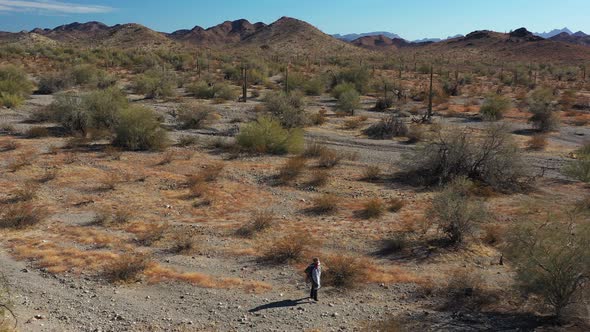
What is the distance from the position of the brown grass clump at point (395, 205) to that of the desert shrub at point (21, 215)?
10.7 meters

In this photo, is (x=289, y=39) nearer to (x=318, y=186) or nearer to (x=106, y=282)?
(x=318, y=186)

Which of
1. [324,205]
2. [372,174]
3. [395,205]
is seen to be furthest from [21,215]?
[372,174]

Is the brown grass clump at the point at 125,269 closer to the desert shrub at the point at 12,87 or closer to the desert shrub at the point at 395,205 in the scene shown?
the desert shrub at the point at 395,205

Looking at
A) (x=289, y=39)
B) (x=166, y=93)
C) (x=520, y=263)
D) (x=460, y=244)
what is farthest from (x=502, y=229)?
(x=289, y=39)

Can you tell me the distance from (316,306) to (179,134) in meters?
20.3

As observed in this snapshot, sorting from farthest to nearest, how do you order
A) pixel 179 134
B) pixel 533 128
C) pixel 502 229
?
1. pixel 533 128
2. pixel 179 134
3. pixel 502 229

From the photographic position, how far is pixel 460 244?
14.4 metres

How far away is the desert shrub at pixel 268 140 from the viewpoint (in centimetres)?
2581

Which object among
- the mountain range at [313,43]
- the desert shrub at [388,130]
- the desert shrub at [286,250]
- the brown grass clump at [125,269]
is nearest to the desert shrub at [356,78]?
the desert shrub at [388,130]

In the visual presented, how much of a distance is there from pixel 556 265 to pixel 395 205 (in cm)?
777

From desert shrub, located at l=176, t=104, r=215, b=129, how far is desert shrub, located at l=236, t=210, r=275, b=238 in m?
16.6

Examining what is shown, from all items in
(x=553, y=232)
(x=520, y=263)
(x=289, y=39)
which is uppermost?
(x=289, y=39)

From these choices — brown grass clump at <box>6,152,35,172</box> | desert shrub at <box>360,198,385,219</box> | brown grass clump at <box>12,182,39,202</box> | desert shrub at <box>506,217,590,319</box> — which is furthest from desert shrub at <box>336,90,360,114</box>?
desert shrub at <box>506,217,590,319</box>

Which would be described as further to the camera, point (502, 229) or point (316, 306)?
point (502, 229)
